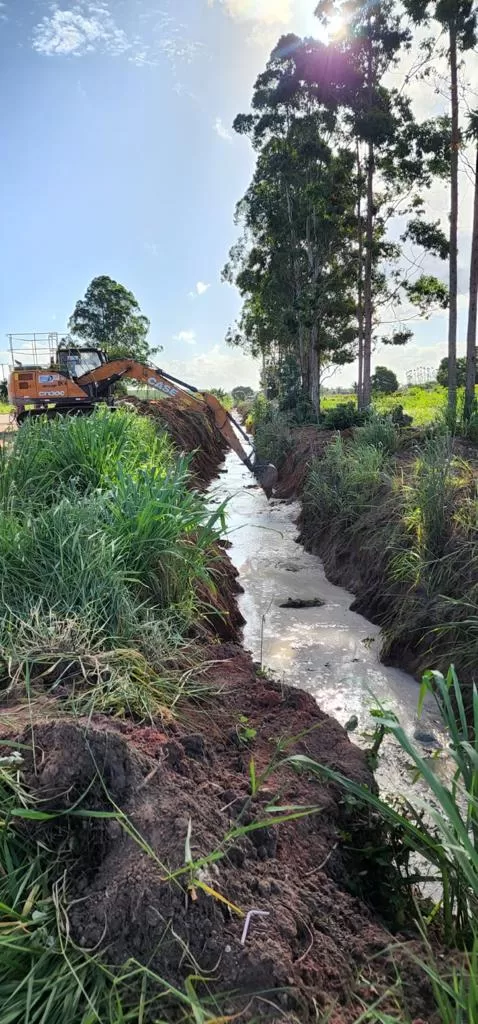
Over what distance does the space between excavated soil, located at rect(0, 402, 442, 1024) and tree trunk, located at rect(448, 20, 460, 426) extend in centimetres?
1186

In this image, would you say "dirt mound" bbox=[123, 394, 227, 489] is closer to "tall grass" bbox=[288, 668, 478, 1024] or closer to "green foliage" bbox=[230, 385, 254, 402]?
"tall grass" bbox=[288, 668, 478, 1024]

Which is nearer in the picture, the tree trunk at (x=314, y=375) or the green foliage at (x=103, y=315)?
the tree trunk at (x=314, y=375)

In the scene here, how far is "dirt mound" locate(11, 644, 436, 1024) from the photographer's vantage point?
133 cm

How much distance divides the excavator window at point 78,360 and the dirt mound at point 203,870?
43.8 ft

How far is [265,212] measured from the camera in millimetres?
23422

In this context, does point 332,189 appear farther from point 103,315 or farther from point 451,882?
point 103,315

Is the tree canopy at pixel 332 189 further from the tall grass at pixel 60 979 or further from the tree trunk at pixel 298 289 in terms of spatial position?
the tall grass at pixel 60 979

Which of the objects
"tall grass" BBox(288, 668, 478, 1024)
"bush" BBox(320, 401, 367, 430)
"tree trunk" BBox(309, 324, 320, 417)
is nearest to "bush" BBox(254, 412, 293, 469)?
"bush" BBox(320, 401, 367, 430)

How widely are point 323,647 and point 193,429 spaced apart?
12.4 m

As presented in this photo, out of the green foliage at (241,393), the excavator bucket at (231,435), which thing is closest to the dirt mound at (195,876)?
the excavator bucket at (231,435)

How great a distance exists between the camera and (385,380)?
47.3 metres

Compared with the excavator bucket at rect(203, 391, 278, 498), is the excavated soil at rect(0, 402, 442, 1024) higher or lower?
lower

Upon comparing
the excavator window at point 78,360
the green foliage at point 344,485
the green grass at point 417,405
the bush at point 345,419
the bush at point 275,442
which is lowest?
the green foliage at point 344,485

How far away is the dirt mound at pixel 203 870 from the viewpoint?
133 cm
